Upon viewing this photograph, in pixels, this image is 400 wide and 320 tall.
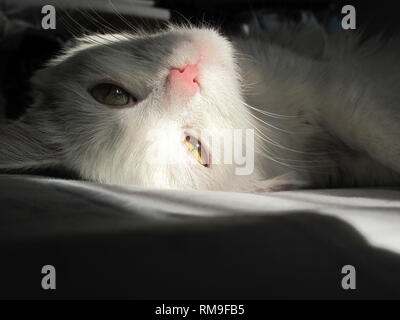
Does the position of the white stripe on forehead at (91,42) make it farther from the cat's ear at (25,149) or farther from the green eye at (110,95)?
the cat's ear at (25,149)

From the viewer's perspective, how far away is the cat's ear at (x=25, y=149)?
33.3 inches

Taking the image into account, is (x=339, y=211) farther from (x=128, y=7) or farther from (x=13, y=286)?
(x=128, y=7)

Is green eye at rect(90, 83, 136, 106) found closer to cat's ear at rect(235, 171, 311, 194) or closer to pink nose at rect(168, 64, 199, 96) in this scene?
pink nose at rect(168, 64, 199, 96)

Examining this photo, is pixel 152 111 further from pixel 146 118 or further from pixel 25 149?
pixel 25 149

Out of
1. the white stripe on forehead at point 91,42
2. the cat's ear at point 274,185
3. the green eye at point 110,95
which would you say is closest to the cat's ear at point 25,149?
the green eye at point 110,95

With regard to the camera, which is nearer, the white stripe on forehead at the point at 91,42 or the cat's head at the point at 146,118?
the cat's head at the point at 146,118

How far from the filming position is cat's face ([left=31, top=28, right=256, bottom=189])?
80 cm

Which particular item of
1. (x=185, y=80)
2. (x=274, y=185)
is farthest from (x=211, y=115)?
(x=274, y=185)

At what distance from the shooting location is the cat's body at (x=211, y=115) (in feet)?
2.66

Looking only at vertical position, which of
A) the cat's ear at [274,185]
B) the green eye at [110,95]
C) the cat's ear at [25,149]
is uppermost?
the green eye at [110,95]

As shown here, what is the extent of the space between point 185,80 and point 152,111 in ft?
0.30

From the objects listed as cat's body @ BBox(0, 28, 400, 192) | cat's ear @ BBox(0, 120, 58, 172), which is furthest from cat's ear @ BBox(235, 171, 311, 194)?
cat's ear @ BBox(0, 120, 58, 172)

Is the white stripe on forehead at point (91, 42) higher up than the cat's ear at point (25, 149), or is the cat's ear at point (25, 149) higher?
the white stripe on forehead at point (91, 42)
